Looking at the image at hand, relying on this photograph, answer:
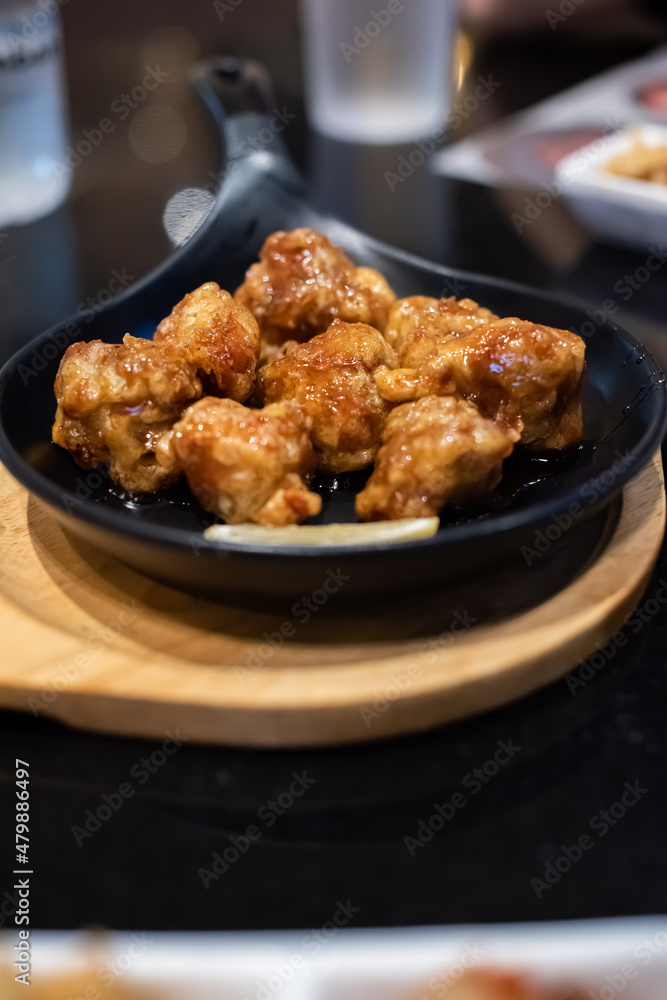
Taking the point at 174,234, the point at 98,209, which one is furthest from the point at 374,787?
the point at 98,209

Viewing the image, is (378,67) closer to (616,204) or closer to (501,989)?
(616,204)

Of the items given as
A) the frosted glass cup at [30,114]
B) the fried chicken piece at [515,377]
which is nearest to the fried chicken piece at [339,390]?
the fried chicken piece at [515,377]

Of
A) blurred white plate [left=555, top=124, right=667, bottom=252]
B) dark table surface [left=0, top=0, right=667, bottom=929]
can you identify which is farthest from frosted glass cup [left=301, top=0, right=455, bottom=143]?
dark table surface [left=0, top=0, right=667, bottom=929]

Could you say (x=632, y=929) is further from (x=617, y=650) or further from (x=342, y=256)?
(x=342, y=256)

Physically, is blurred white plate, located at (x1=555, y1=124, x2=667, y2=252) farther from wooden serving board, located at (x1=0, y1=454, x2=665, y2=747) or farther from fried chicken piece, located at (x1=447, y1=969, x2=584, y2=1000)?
fried chicken piece, located at (x1=447, y1=969, x2=584, y2=1000)

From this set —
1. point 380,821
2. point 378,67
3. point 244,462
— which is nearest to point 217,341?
point 244,462

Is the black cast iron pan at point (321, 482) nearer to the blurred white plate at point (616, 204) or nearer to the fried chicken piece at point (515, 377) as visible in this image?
the fried chicken piece at point (515, 377)

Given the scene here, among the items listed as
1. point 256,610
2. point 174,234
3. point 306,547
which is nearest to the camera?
point 306,547
